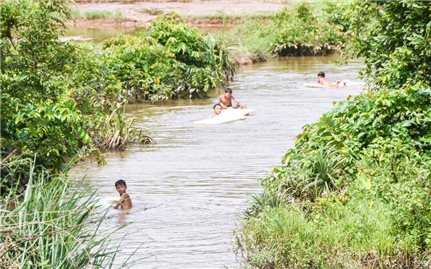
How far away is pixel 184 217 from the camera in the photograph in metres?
15.1

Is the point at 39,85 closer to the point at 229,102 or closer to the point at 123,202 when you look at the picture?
the point at 123,202

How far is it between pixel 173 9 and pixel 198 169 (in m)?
31.2

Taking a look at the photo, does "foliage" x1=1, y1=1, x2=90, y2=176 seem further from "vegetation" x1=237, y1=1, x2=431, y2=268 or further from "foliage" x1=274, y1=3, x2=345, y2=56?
"foliage" x1=274, y1=3, x2=345, y2=56

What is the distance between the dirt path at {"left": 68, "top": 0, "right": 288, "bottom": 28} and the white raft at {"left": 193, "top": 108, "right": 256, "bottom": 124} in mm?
22212

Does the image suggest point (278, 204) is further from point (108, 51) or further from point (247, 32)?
point (247, 32)

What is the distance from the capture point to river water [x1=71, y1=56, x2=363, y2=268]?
1348 centimetres

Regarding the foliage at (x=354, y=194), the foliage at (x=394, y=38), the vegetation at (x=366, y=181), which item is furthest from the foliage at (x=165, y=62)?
the foliage at (x=354, y=194)

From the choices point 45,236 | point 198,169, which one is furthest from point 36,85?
point 45,236

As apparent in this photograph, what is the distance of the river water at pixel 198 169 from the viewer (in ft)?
44.2

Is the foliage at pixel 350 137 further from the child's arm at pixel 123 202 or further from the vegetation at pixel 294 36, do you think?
the vegetation at pixel 294 36

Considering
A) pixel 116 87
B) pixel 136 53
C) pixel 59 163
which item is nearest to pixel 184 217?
pixel 59 163

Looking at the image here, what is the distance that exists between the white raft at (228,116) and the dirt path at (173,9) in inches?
874

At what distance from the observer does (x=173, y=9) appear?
161 ft

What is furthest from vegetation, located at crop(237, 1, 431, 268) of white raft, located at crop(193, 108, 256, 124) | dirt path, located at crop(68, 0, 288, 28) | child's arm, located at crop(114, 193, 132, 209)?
dirt path, located at crop(68, 0, 288, 28)
